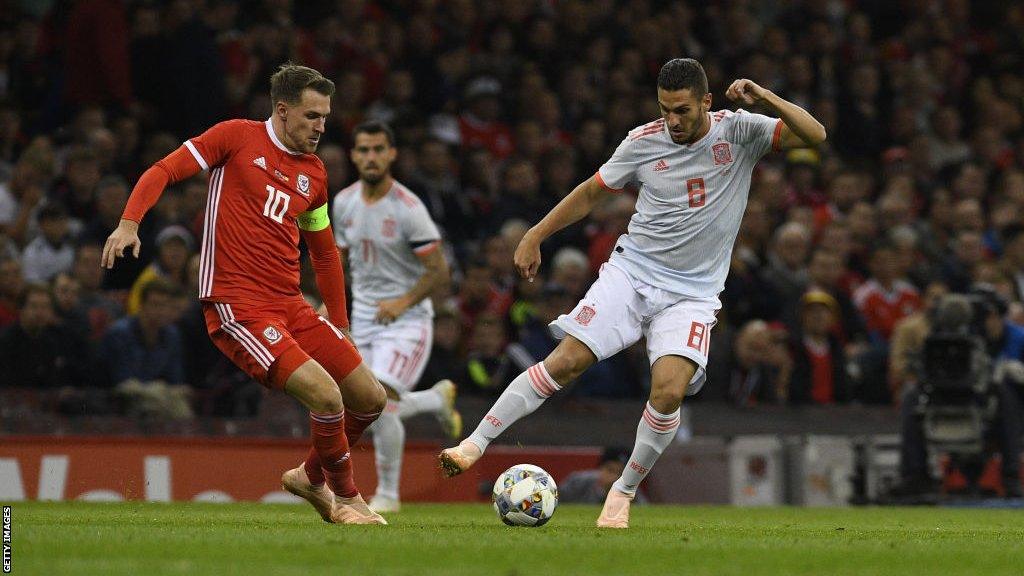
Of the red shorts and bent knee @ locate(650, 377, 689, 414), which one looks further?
bent knee @ locate(650, 377, 689, 414)

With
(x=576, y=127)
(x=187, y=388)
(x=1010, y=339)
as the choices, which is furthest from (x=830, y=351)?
(x=187, y=388)

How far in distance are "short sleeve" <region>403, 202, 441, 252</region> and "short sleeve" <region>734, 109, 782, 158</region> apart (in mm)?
3318

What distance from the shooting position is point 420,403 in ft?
41.1

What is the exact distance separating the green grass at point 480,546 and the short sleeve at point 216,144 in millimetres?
1934

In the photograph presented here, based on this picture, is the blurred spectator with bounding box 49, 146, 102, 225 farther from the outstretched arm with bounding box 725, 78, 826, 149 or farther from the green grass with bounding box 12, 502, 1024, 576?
the outstretched arm with bounding box 725, 78, 826, 149

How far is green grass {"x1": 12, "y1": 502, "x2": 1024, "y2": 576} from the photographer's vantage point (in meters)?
6.27

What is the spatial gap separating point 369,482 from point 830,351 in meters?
5.13

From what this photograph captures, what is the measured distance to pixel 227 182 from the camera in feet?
28.5

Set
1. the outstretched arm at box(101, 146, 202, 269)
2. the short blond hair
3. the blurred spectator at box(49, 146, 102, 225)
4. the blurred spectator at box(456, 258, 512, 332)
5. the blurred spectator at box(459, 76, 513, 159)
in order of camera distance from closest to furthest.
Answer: the outstretched arm at box(101, 146, 202, 269)
the short blond hair
the blurred spectator at box(49, 146, 102, 225)
the blurred spectator at box(456, 258, 512, 332)
the blurred spectator at box(459, 76, 513, 159)

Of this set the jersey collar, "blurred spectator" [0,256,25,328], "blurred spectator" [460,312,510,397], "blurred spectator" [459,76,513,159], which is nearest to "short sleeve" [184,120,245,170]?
the jersey collar

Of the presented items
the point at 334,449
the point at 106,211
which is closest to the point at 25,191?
the point at 106,211

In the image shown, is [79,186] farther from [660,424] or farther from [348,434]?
[660,424]

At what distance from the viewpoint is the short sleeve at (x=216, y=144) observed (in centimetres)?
856

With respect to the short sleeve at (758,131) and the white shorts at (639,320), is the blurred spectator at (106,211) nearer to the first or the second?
the white shorts at (639,320)
